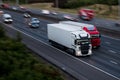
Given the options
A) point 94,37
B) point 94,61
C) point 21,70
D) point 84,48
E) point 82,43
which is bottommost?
point 94,61

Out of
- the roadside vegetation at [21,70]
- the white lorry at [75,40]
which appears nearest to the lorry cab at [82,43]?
the white lorry at [75,40]

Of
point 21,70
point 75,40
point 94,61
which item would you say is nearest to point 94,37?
point 75,40

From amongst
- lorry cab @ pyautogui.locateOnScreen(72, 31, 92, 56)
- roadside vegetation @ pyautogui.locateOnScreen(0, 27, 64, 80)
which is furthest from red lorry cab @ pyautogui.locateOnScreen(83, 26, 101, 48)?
roadside vegetation @ pyautogui.locateOnScreen(0, 27, 64, 80)

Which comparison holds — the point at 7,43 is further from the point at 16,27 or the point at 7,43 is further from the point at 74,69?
the point at 16,27

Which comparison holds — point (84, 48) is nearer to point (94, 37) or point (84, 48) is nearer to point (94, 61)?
point (94, 61)

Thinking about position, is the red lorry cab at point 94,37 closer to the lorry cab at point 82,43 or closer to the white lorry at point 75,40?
the white lorry at point 75,40

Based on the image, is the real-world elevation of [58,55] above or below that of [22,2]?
above

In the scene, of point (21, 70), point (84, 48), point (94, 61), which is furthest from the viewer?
point (84, 48)

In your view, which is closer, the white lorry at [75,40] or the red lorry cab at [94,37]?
the white lorry at [75,40]

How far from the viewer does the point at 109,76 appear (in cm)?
4212

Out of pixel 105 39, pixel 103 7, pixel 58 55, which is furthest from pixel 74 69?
pixel 103 7

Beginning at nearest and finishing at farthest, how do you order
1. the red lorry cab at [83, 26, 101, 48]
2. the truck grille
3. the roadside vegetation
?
the roadside vegetation, the truck grille, the red lorry cab at [83, 26, 101, 48]

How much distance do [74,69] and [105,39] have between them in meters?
23.1

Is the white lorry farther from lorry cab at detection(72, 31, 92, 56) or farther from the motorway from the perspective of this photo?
the motorway
